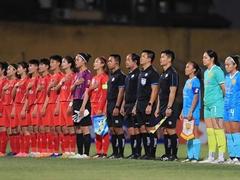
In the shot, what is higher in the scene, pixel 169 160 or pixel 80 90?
pixel 80 90

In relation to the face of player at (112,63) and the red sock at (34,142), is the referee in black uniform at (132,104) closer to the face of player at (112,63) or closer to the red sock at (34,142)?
the face of player at (112,63)

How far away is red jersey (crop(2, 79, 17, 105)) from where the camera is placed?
803 inches

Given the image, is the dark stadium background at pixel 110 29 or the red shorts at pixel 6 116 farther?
the dark stadium background at pixel 110 29

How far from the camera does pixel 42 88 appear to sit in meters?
19.6

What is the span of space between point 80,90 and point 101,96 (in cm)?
46

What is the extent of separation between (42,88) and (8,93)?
46.9 inches

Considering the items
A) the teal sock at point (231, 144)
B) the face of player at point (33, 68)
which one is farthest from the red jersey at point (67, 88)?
the teal sock at point (231, 144)

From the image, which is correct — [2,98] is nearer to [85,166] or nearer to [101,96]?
[101,96]

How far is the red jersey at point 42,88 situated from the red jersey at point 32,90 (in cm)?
11

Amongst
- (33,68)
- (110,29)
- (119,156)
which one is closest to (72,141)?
(119,156)

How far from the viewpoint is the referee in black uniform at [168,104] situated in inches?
687

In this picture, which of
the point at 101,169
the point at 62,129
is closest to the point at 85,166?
the point at 101,169

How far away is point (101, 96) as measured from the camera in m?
18.8

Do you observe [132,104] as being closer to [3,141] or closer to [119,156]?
[119,156]
